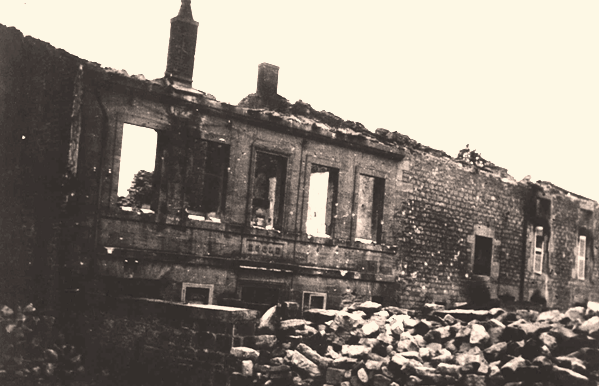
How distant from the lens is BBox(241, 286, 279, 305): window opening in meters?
14.8

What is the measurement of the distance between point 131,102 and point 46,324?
16.1 ft

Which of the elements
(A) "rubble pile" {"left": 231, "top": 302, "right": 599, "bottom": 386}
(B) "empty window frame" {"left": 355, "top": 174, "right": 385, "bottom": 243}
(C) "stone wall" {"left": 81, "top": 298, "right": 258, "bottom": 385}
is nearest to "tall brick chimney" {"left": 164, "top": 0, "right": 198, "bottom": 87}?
(B) "empty window frame" {"left": 355, "top": 174, "right": 385, "bottom": 243}

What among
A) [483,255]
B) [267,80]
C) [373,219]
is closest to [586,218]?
[483,255]

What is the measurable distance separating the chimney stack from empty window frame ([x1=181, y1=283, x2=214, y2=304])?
6716mm

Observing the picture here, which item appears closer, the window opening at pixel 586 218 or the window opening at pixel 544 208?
the window opening at pixel 544 208

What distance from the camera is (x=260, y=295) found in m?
15.1

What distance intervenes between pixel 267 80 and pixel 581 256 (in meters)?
14.6

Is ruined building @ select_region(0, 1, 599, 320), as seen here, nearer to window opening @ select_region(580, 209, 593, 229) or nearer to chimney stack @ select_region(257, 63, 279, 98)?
chimney stack @ select_region(257, 63, 279, 98)

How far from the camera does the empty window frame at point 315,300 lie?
15641 millimetres

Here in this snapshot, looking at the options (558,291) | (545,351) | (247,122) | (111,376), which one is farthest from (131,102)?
(558,291)

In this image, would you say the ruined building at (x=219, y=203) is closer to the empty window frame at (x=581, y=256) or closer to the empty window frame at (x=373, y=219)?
the empty window frame at (x=373, y=219)

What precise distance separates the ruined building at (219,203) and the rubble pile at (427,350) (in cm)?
200

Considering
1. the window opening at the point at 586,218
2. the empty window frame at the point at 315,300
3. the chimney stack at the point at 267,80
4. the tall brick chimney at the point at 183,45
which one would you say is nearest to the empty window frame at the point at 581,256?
the window opening at the point at 586,218

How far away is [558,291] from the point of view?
74.3ft
